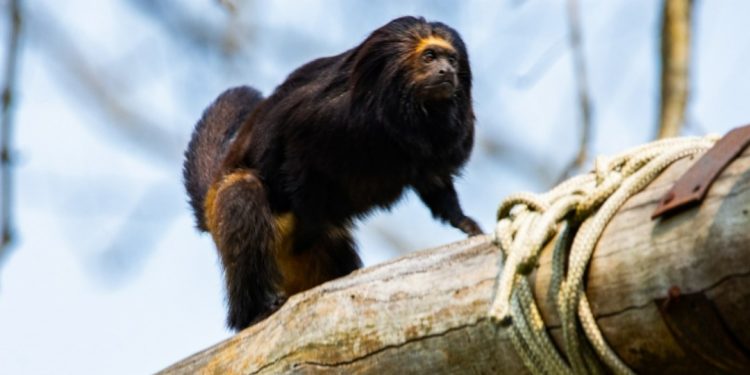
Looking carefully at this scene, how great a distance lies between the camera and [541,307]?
111 inches

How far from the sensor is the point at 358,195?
5.75 meters

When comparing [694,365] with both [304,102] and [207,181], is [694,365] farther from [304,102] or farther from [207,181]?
[207,181]

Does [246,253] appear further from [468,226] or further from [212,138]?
[212,138]

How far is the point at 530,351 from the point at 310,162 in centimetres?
303

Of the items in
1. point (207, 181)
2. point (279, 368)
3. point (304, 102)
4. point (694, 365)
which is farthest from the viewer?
point (207, 181)

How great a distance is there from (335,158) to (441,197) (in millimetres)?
582

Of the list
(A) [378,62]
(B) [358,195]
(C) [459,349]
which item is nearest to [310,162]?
(B) [358,195]

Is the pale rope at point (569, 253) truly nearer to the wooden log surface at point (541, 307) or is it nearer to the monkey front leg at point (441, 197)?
the wooden log surface at point (541, 307)

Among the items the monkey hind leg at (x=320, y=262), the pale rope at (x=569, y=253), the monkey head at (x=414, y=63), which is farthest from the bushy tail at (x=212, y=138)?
the pale rope at (x=569, y=253)

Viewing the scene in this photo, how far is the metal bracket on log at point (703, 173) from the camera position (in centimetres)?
248

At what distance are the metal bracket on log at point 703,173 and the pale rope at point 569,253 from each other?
0.62ft

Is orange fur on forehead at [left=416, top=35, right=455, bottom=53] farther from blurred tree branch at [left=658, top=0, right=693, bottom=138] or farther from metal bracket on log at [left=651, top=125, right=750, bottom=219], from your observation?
metal bracket on log at [left=651, top=125, right=750, bottom=219]

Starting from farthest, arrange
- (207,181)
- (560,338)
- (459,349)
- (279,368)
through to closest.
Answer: (207,181)
(279,368)
(459,349)
(560,338)

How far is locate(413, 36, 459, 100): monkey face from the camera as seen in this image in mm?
5914
